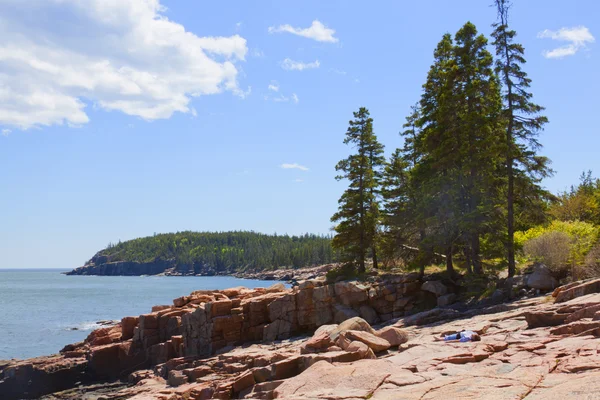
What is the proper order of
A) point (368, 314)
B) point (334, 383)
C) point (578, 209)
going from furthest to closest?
point (578, 209) → point (368, 314) → point (334, 383)

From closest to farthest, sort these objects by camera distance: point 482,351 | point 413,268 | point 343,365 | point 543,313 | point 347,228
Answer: point 482,351 → point 343,365 → point 543,313 → point 413,268 → point 347,228

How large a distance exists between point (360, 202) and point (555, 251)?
46.3ft

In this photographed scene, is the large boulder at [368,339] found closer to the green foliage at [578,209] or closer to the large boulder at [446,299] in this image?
the large boulder at [446,299]

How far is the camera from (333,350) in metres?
16.6

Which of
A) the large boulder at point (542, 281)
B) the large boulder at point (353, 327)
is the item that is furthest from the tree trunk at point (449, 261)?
the large boulder at point (353, 327)

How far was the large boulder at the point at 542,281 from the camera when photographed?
2372cm

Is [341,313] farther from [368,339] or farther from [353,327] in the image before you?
[368,339]

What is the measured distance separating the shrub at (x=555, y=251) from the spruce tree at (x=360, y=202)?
38.9 feet

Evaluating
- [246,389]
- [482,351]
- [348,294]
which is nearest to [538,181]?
[348,294]

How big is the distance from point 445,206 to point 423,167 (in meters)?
4.41

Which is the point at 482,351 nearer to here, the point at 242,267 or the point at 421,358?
the point at 421,358

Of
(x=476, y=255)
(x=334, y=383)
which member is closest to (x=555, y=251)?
(x=476, y=255)

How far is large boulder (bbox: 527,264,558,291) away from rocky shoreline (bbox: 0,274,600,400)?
1775 millimetres

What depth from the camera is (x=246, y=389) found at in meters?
17.6
